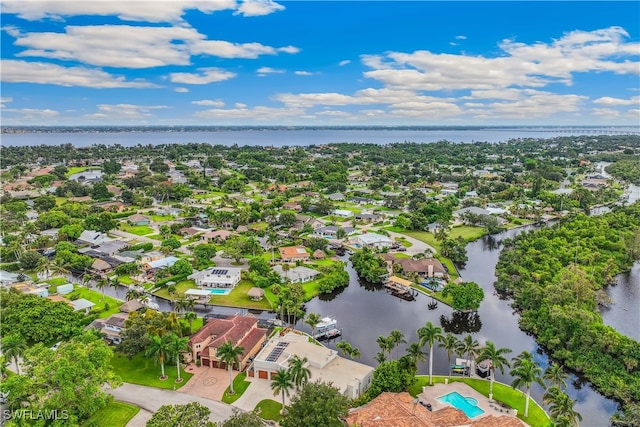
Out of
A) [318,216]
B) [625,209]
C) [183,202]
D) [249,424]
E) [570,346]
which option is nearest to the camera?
[249,424]

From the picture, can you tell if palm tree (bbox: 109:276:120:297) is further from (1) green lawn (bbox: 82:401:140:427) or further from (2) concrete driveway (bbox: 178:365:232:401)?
(1) green lawn (bbox: 82:401:140:427)

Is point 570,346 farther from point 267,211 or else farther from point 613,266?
point 267,211

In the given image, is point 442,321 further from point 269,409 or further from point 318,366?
point 269,409

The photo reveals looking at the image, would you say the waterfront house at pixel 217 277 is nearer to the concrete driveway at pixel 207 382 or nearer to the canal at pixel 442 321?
the canal at pixel 442 321

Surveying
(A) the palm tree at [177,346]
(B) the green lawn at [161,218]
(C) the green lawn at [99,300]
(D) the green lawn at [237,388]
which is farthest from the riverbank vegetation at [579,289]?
(B) the green lawn at [161,218]

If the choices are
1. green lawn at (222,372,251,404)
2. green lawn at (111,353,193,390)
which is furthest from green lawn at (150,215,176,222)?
green lawn at (222,372,251,404)

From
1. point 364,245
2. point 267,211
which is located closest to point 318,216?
point 267,211
